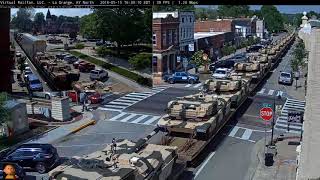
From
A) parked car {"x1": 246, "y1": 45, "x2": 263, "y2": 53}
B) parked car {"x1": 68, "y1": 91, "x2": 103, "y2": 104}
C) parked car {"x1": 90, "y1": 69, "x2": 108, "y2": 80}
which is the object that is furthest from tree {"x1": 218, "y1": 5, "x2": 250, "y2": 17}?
parked car {"x1": 246, "y1": 45, "x2": 263, "y2": 53}

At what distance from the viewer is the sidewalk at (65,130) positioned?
68.7ft

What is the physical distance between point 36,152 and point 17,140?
3.25 meters

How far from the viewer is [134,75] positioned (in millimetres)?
15414

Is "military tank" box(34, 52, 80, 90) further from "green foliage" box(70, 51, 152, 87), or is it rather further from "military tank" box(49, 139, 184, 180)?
"military tank" box(49, 139, 184, 180)

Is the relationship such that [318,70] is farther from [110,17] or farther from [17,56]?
[17,56]

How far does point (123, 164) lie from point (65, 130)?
8.86 metres

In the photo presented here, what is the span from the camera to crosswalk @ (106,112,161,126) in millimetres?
26297

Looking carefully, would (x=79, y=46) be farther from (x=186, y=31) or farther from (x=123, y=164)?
(x=186, y=31)

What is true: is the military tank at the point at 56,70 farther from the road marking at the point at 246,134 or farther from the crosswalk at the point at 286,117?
the crosswalk at the point at 286,117

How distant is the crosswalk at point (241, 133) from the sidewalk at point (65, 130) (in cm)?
753

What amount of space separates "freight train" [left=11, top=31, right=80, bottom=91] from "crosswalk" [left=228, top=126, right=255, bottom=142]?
36.8 ft

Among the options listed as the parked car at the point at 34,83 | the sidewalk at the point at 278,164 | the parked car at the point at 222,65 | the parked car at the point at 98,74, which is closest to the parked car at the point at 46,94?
the parked car at the point at 34,83

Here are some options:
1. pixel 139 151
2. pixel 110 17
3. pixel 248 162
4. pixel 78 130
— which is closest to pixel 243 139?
pixel 248 162

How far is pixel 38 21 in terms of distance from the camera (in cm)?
1425
